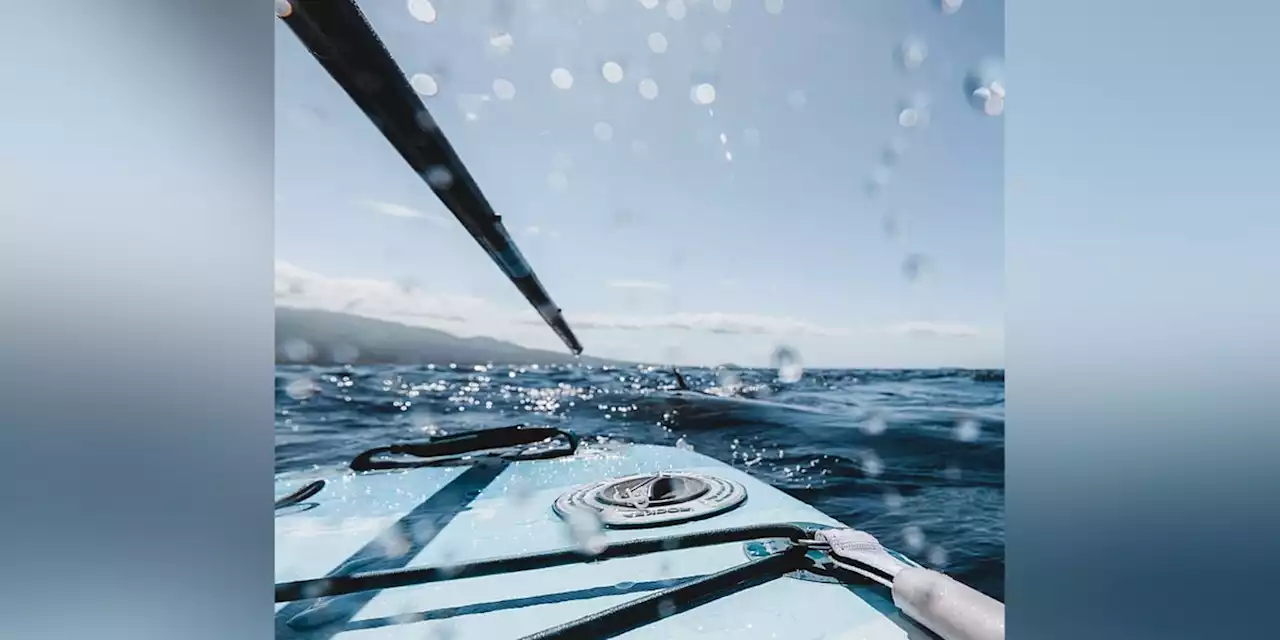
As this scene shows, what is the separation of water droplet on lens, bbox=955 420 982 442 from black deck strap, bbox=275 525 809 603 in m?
9.01

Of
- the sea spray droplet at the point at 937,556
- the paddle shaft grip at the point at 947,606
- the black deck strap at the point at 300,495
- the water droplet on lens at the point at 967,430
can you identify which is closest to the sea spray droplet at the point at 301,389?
the black deck strap at the point at 300,495

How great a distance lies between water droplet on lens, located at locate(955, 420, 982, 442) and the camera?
9375 millimetres

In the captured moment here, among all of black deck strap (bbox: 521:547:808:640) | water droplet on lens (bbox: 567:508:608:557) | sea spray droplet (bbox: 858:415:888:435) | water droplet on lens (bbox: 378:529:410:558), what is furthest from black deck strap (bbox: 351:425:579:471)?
sea spray droplet (bbox: 858:415:888:435)

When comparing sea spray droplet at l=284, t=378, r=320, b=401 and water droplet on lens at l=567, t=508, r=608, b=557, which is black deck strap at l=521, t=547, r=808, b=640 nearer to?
water droplet on lens at l=567, t=508, r=608, b=557

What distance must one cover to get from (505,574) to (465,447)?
269 cm

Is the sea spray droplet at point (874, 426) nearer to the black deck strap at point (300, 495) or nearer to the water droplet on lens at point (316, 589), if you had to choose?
the black deck strap at point (300, 495)

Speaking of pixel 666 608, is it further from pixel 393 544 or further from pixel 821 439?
pixel 821 439

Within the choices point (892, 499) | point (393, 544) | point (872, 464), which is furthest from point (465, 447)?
point (872, 464)

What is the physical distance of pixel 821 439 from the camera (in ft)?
30.9
